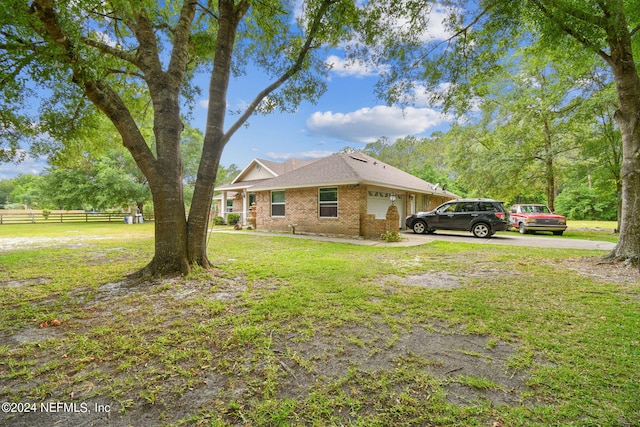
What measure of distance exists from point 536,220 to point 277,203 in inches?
552

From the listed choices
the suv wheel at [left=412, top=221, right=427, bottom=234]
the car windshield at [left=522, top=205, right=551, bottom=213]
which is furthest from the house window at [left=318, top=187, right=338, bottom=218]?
the car windshield at [left=522, top=205, right=551, bottom=213]

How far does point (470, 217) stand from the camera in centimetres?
1240

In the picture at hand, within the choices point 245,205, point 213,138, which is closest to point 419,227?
point 213,138

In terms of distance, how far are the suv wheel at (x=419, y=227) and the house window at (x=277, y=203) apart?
735cm

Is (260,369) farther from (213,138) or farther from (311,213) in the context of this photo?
(311,213)

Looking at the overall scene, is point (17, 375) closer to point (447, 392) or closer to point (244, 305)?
point (244, 305)

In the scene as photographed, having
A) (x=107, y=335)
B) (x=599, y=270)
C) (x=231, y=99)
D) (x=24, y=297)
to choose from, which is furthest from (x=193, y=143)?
(x=599, y=270)

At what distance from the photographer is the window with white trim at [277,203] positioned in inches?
593

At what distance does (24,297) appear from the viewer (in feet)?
13.8

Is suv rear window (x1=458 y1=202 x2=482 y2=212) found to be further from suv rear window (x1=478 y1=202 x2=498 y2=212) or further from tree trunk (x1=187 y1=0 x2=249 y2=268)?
tree trunk (x1=187 y1=0 x2=249 y2=268)

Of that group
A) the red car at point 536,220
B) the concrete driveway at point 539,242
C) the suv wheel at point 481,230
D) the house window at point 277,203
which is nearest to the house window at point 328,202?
the house window at point 277,203

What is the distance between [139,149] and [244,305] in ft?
11.5

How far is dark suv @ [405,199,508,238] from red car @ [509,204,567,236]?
3.86 metres

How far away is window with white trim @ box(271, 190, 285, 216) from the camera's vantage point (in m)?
15.1
